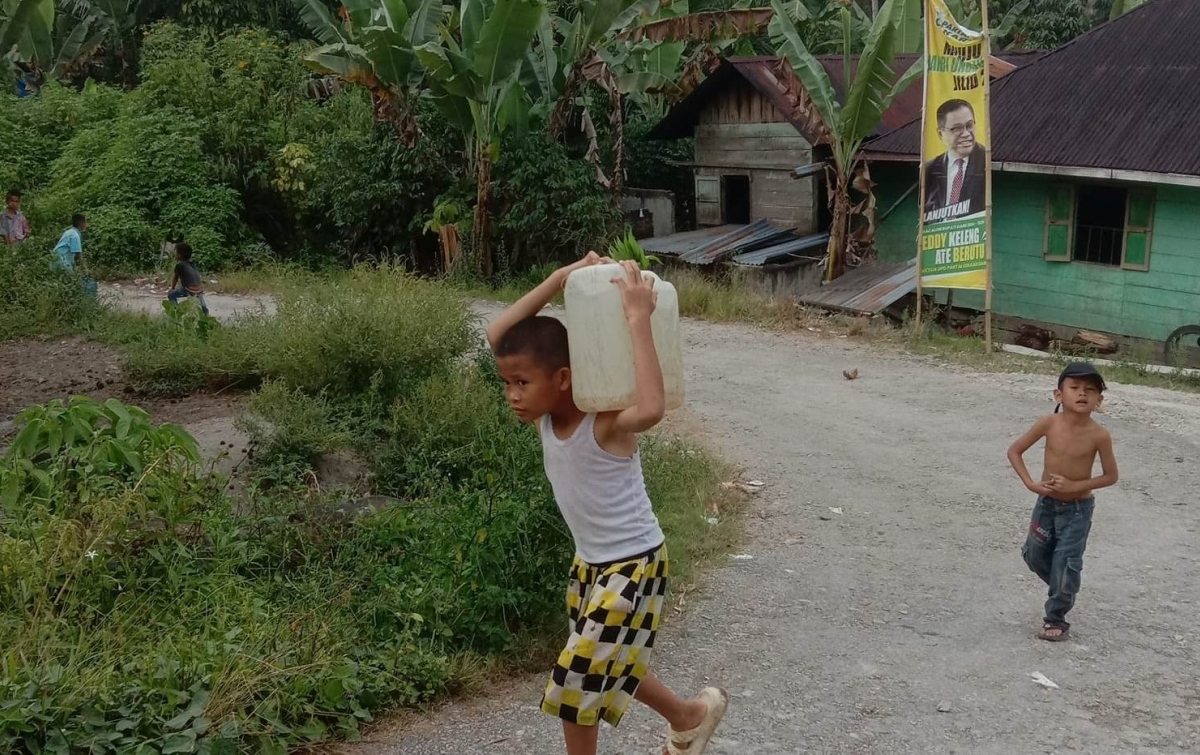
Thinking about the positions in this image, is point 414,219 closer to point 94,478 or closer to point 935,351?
point 935,351

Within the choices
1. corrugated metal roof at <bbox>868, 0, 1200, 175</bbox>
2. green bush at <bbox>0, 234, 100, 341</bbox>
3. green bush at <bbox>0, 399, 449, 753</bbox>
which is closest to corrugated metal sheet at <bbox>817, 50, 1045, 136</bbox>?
corrugated metal roof at <bbox>868, 0, 1200, 175</bbox>

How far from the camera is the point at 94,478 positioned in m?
4.82

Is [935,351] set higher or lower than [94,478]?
lower

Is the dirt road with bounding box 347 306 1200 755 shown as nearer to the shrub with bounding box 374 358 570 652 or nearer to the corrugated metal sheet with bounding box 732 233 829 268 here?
the shrub with bounding box 374 358 570 652

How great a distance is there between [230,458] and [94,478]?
1.74 meters

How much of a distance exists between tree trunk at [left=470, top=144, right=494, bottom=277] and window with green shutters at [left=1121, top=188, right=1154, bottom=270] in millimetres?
8270

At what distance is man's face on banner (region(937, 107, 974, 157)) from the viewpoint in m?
12.3

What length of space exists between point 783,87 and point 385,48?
5452mm

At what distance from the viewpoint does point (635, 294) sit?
296 centimetres

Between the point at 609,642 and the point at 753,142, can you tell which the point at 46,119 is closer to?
the point at 753,142

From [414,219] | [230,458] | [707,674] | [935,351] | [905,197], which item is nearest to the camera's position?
[707,674]

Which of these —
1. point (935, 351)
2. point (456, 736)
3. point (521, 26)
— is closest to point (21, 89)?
point (521, 26)

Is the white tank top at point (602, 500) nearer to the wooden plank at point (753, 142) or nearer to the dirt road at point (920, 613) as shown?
the dirt road at point (920, 613)

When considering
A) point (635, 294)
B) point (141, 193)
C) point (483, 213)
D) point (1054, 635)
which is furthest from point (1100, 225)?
point (141, 193)
